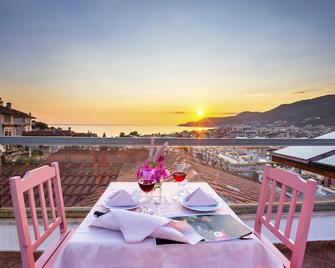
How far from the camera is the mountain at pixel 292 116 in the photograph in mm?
3412

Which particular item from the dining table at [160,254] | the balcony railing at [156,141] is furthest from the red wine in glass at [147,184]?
the balcony railing at [156,141]

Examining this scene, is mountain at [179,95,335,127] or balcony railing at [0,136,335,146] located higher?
mountain at [179,95,335,127]

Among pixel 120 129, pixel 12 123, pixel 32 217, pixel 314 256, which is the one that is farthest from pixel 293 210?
pixel 12 123

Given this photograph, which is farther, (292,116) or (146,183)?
(292,116)

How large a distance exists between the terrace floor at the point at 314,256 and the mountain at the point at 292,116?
145 centimetres

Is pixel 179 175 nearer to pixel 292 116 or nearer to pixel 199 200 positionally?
pixel 199 200

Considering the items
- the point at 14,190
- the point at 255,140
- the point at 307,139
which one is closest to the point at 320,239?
the point at 307,139

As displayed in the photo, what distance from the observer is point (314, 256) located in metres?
2.72

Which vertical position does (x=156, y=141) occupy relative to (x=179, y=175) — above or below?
above

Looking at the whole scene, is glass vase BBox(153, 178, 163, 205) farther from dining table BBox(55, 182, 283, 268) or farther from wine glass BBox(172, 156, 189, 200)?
dining table BBox(55, 182, 283, 268)

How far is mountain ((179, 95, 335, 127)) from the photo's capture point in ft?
11.2

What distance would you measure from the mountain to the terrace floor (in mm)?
1454

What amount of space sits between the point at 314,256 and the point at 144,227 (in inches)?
97.3

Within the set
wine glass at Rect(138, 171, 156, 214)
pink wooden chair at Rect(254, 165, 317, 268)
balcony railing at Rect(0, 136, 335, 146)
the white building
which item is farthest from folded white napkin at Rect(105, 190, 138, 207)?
the white building
